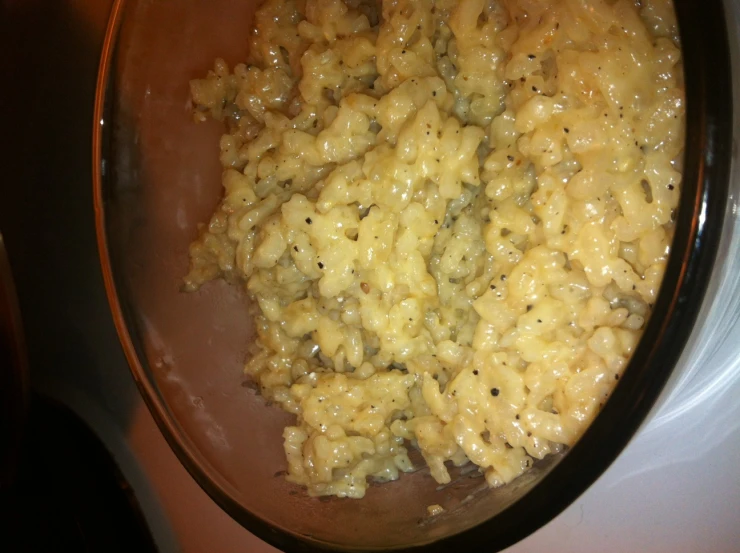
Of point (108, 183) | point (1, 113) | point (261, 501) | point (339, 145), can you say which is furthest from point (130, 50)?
point (261, 501)

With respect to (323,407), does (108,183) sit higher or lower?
higher

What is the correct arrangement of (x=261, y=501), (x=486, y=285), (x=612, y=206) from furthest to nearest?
1. (x=261, y=501)
2. (x=486, y=285)
3. (x=612, y=206)

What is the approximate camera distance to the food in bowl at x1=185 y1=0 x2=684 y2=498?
0.49 m

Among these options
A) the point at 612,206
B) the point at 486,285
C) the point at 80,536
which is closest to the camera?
the point at 612,206

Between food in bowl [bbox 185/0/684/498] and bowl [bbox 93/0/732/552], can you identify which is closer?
food in bowl [bbox 185/0/684/498]

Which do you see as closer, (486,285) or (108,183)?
(486,285)

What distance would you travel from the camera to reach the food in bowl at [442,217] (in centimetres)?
49

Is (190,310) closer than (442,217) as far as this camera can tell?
No

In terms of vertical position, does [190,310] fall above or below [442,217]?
below

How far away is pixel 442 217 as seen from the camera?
628 millimetres

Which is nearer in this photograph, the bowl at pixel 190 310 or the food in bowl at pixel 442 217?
the food in bowl at pixel 442 217

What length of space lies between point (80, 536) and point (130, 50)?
27.8 inches

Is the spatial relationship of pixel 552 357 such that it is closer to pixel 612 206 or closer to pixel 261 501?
pixel 612 206

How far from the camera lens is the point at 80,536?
94 centimetres
